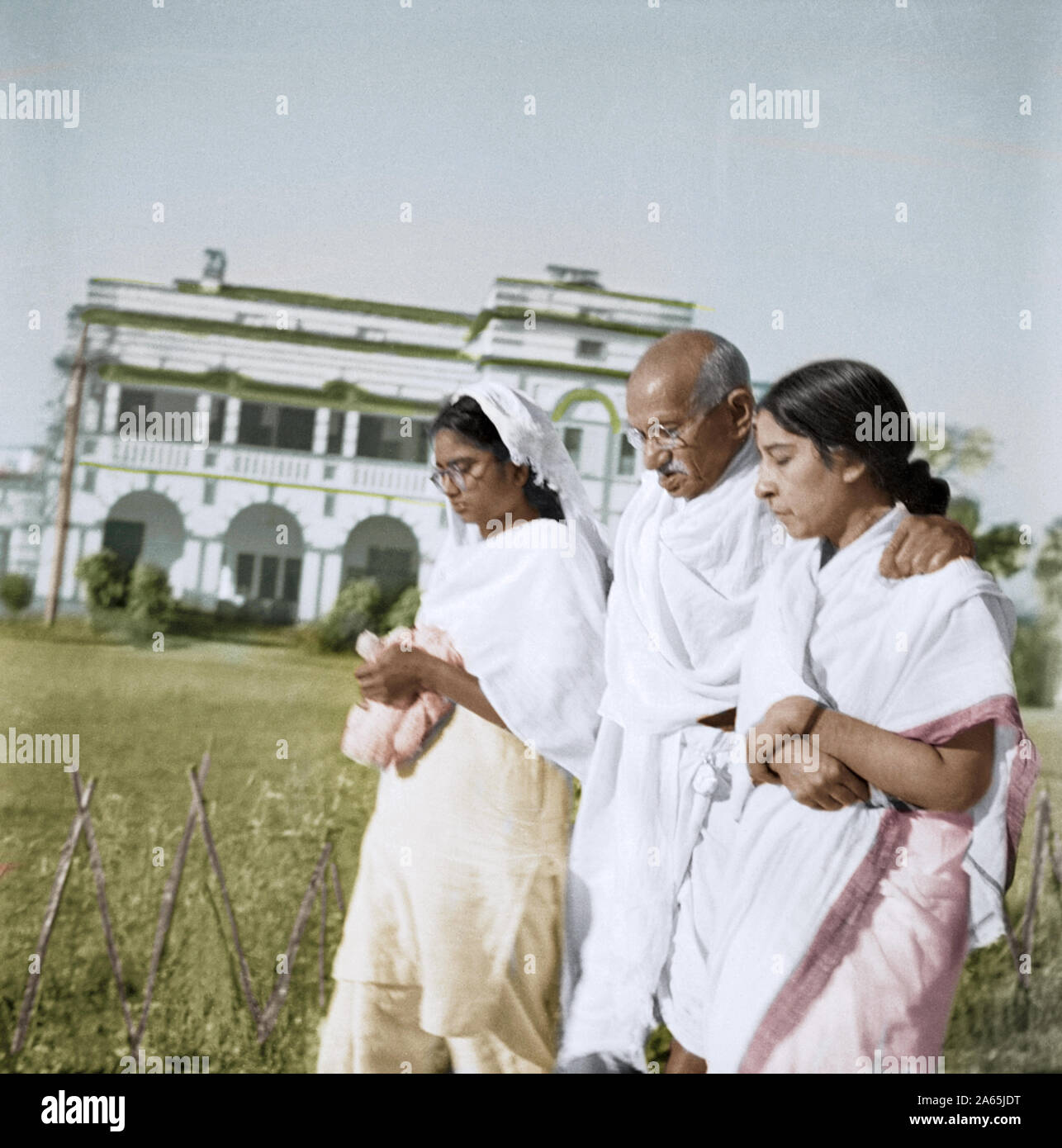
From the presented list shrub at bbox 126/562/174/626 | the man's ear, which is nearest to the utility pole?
shrub at bbox 126/562/174/626

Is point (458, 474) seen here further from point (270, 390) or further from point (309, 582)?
point (270, 390)

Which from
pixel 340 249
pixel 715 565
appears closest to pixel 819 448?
pixel 715 565

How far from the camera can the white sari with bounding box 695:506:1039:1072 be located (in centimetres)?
338

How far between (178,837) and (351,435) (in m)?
1.29

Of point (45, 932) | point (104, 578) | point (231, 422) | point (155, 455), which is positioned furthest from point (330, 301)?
point (45, 932)

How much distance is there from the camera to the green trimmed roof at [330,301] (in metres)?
3.90

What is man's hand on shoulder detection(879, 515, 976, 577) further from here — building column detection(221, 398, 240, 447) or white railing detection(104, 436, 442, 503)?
building column detection(221, 398, 240, 447)

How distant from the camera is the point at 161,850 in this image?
149 inches

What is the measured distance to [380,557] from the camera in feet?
12.6

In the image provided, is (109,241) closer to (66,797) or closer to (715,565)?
(66,797)

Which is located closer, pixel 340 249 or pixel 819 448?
pixel 819 448

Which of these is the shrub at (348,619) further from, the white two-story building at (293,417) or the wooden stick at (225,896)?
the wooden stick at (225,896)
